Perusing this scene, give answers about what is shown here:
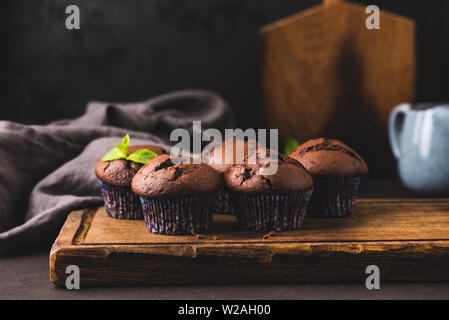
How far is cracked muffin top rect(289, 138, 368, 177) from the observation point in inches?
50.9

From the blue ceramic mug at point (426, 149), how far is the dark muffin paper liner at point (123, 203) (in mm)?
960

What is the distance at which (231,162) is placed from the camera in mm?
1271

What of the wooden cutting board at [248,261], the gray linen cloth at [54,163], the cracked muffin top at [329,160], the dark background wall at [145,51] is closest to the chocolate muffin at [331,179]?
the cracked muffin top at [329,160]

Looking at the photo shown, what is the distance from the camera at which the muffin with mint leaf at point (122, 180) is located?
1.28 m

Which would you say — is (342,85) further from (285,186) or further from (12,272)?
(12,272)

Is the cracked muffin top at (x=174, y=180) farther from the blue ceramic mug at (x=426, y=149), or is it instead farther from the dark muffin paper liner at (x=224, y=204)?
the blue ceramic mug at (x=426, y=149)

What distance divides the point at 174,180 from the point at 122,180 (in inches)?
8.2

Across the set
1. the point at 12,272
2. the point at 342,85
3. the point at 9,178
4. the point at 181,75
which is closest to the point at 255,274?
the point at 12,272

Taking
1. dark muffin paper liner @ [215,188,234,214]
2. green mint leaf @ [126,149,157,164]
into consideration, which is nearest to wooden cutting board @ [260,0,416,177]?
dark muffin paper liner @ [215,188,234,214]

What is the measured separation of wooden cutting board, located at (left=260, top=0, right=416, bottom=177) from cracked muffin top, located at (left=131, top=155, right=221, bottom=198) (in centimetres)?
102

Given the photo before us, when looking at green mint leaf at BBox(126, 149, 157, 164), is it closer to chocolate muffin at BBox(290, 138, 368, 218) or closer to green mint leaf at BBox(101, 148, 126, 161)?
green mint leaf at BBox(101, 148, 126, 161)

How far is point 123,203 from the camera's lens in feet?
4.20
